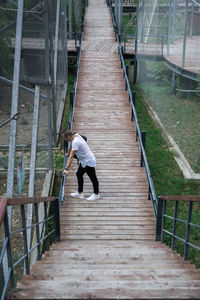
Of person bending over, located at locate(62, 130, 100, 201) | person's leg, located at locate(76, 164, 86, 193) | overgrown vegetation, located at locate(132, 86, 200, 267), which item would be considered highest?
person bending over, located at locate(62, 130, 100, 201)

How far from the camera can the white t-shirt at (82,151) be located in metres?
5.93

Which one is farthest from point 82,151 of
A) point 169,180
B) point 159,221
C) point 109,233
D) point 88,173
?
point 169,180

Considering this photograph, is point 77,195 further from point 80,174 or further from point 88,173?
point 88,173

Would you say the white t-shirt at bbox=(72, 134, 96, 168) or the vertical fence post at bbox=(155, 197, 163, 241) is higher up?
the white t-shirt at bbox=(72, 134, 96, 168)

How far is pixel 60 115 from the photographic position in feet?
39.1

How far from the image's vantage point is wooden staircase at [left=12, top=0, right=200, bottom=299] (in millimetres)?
2779

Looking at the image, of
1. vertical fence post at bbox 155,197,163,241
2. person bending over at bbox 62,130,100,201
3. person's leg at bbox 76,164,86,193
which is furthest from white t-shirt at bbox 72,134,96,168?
vertical fence post at bbox 155,197,163,241

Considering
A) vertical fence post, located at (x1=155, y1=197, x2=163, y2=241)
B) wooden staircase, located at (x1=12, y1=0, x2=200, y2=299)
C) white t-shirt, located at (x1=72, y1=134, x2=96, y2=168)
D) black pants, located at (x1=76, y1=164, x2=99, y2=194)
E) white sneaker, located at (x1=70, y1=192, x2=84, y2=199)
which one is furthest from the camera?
white sneaker, located at (x1=70, y1=192, x2=84, y2=199)

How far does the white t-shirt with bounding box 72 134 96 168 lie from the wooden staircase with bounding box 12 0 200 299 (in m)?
1.03

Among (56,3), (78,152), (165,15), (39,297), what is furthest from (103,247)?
(165,15)

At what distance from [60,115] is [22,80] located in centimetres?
481

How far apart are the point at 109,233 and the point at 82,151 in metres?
1.50

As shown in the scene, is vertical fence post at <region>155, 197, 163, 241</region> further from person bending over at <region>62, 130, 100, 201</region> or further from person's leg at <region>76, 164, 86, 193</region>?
person's leg at <region>76, 164, 86, 193</region>

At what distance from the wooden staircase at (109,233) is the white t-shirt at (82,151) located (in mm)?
1033
